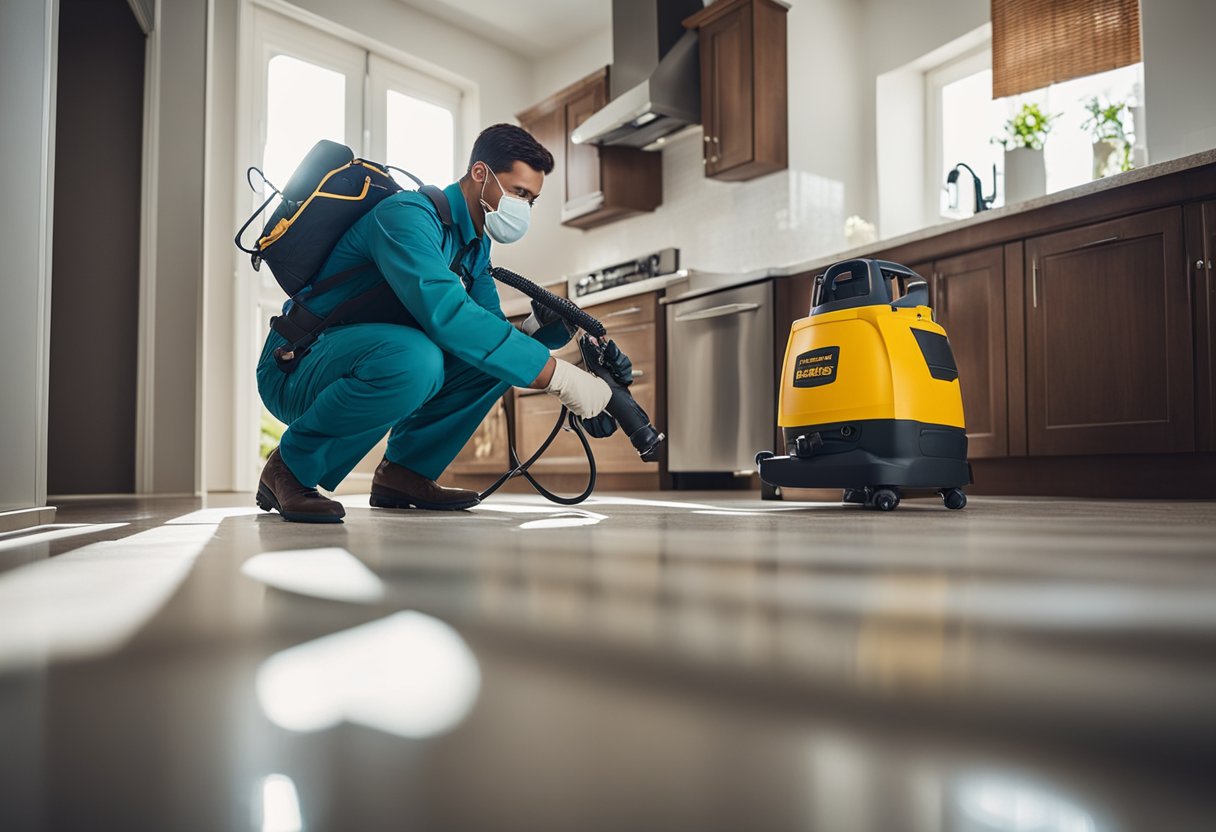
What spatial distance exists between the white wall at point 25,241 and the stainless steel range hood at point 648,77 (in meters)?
3.19

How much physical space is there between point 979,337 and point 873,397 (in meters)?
1.19

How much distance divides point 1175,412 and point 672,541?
198 centimetres

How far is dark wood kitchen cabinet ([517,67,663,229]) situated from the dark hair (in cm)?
307

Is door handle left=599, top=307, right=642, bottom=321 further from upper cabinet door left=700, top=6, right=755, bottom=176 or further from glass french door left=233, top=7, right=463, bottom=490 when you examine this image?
glass french door left=233, top=7, right=463, bottom=490

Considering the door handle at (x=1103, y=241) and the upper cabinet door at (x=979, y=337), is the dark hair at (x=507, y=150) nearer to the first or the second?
the upper cabinet door at (x=979, y=337)

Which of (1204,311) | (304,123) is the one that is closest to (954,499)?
(1204,311)

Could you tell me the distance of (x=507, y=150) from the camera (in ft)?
7.09

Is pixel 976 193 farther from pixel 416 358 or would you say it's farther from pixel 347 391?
pixel 347 391

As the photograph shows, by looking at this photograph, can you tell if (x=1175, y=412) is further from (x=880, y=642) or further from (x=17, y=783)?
(x=17, y=783)

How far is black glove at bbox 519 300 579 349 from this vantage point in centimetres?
226

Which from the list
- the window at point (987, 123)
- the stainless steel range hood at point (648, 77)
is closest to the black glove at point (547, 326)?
the window at point (987, 123)

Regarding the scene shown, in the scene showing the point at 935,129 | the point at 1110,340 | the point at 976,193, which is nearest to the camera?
the point at 1110,340

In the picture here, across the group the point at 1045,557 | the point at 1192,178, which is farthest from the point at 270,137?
the point at 1045,557

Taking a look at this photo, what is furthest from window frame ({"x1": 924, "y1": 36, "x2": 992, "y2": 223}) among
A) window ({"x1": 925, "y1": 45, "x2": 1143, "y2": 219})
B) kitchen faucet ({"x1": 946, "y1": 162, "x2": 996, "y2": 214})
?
kitchen faucet ({"x1": 946, "y1": 162, "x2": 996, "y2": 214})
